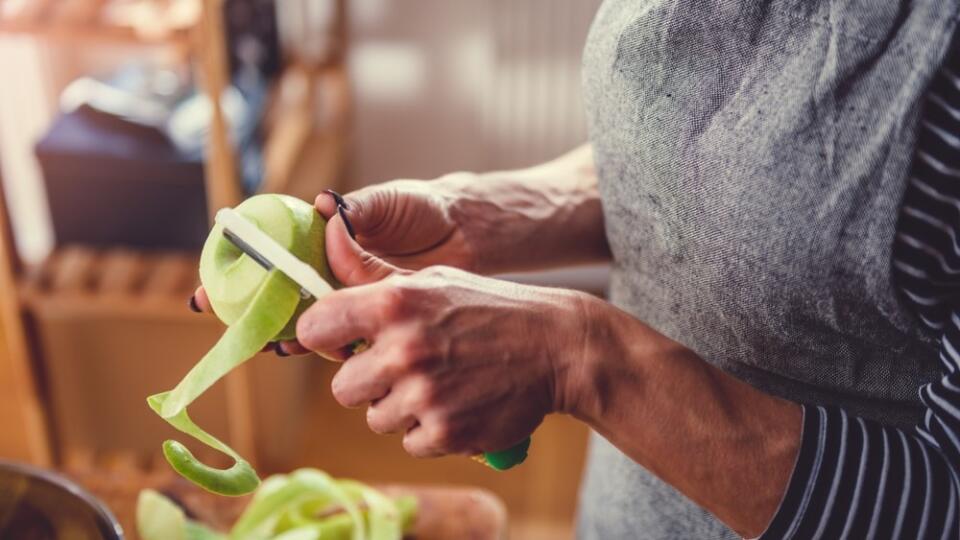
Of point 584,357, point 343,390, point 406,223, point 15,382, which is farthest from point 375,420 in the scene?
point 15,382

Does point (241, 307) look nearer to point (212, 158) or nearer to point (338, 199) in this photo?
point (338, 199)

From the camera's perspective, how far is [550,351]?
61 centimetres

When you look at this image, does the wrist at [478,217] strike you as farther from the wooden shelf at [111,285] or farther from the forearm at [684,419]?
the wooden shelf at [111,285]

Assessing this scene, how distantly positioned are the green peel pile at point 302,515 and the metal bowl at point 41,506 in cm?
14

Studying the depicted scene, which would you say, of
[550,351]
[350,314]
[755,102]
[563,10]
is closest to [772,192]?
[755,102]

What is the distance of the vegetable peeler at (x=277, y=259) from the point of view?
59 cm

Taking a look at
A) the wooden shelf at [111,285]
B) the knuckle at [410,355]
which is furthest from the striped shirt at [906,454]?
the wooden shelf at [111,285]

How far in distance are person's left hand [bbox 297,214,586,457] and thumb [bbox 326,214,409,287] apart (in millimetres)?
18

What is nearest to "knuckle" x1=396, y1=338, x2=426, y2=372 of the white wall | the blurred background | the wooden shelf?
the blurred background

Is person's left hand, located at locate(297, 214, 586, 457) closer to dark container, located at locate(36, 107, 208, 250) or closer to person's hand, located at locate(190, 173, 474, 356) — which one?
person's hand, located at locate(190, 173, 474, 356)

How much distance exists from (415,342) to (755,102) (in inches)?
11.2

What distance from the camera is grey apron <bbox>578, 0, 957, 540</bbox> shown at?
24.2 inches

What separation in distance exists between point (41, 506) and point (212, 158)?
2.64ft

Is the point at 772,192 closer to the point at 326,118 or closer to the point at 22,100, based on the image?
the point at 326,118
